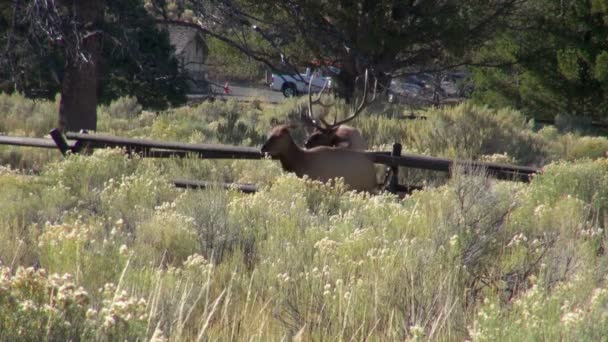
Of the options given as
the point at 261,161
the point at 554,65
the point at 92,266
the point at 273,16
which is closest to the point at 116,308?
the point at 92,266

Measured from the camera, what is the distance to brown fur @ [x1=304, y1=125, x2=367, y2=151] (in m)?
11.1

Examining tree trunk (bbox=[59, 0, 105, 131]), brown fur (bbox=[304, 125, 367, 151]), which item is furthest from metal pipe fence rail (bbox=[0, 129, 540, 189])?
tree trunk (bbox=[59, 0, 105, 131])

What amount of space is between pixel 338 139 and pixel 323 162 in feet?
3.23

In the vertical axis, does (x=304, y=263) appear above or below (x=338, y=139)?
below

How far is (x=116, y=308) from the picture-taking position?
3.81m

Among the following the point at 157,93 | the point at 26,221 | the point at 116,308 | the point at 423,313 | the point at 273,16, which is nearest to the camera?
the point at 116,308

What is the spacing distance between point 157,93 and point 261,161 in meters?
21.9

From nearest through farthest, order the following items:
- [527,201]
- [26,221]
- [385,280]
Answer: [385,280], [26,221], [527,201]

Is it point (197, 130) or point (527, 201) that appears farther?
point (197, 130)

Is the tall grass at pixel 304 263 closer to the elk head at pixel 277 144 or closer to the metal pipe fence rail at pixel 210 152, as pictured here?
the metal pipe fence rail at pixel 210 152

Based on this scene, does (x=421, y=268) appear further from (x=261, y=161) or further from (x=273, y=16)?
(x=273, y=16)

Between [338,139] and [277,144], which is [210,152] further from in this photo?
[338,139]

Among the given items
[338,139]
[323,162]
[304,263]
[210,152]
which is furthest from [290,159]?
[304,263]

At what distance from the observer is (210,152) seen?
11.0 metres
